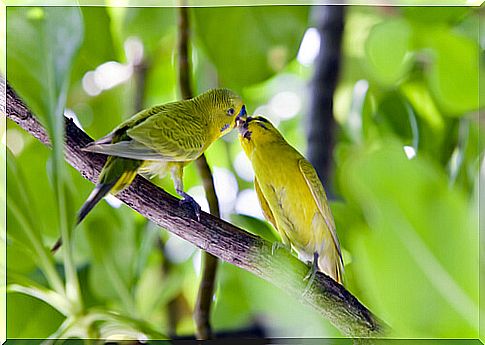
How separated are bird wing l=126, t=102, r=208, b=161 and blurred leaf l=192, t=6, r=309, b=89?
4 centimetres

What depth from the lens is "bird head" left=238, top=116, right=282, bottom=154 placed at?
0.36 metres

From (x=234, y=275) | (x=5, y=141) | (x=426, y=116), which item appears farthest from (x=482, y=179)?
(x=5, y=141)

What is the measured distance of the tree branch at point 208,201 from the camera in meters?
0.37

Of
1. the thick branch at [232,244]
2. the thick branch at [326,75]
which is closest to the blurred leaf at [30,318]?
the thick branch at [232,244]

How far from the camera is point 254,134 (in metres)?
0.36

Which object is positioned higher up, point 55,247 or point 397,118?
point 397,118

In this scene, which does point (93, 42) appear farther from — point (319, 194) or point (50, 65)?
point (319, 194)

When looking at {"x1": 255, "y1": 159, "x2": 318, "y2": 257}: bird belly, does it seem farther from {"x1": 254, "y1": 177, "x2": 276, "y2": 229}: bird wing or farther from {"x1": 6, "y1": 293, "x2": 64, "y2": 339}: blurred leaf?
{"x1": 6, "y1": 293, "x2": 64, "y2": 339}: blurred leaf

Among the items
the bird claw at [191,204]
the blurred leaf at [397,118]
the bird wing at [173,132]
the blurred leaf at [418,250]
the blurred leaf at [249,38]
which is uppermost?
the blurred leaf at [249,38]

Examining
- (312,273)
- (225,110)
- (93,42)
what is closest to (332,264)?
(312,273)

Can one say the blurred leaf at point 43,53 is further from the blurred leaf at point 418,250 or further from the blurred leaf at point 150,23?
the blurred leaf at point 418,250

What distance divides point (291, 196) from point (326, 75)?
10 centimetres

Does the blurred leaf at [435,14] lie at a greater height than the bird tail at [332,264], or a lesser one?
greater

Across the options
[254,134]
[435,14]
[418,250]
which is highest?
[435,14]
